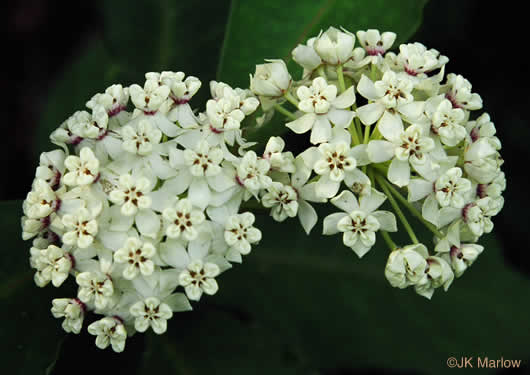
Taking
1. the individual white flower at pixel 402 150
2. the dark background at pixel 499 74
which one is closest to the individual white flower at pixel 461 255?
the individual white flower at pixel 402 150

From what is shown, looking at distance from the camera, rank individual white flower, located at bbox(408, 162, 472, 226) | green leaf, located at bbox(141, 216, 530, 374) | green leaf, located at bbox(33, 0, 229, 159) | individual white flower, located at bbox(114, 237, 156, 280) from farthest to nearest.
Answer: green leaf, located at bbox(141, 216, 530, 374)
green leaf, located at bbox(33, 0, 229, 159)
individual white flower, located at bbox(408, 162, 472, 226)
individual white flower, located at bbox(114, 237, 156, 280)

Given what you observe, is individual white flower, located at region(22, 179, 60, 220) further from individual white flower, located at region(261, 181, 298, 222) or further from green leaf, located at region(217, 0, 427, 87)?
green leaf, located at region(217, 0, 427, 87)

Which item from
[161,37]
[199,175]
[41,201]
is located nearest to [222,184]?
[199,175]

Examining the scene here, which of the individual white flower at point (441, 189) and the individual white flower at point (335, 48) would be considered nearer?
the individual white flower at point (441, 189)

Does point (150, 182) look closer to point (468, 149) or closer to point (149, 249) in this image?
point (149, 249)

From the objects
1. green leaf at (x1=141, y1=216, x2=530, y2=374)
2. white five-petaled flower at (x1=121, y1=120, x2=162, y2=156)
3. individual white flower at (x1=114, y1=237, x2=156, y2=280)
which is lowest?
green leaf at (x1=141, y1=216, x2=530, y2=374)

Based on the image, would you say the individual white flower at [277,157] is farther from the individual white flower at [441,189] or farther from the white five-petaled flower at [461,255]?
the white five-petaled flower at [461,255]

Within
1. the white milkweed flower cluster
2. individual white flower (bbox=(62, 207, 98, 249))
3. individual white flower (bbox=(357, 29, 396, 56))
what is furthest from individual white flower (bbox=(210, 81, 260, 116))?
individual white flower (bbox=(62, 207, 98, 249))
